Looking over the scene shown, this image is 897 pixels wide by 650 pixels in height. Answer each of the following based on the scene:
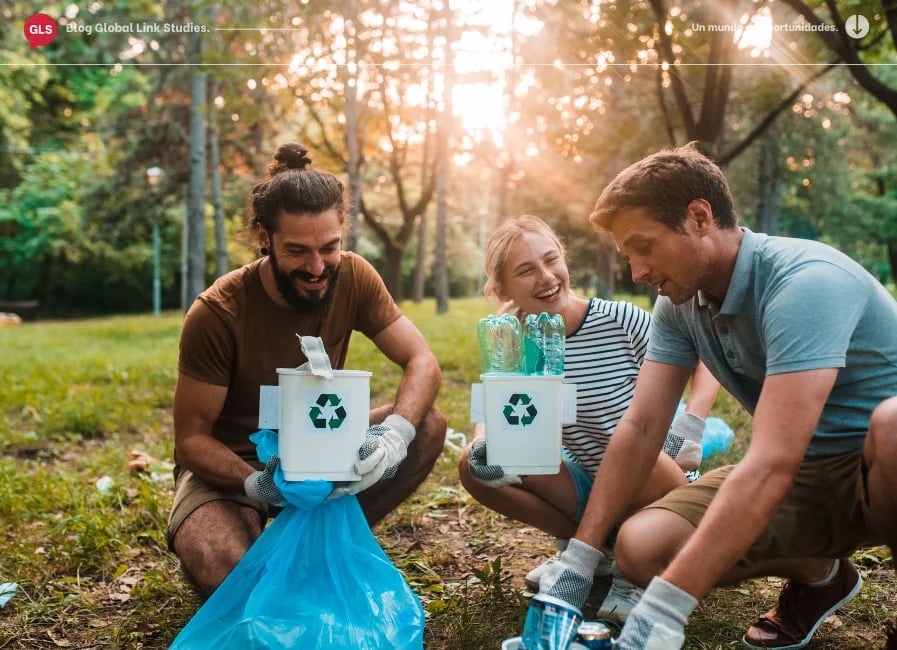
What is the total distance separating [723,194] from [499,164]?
61.3 ft

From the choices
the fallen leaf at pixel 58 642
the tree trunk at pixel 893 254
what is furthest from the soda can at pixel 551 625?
the tree trunk at pixel 893 254

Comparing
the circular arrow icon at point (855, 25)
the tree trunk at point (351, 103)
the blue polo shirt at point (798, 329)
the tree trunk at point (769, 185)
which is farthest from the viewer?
the tree trunk at point (769, 185)


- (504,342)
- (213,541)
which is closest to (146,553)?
(213,541)

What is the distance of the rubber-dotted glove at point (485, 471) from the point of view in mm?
2406

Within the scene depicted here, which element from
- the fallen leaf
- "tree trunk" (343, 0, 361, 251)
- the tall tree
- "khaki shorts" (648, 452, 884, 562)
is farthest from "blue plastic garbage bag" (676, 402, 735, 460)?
the tall tree

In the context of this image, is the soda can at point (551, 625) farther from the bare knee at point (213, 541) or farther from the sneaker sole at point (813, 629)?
the bare knee at point (213, 541)

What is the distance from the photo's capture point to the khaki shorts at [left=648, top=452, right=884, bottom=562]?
83.0 inches

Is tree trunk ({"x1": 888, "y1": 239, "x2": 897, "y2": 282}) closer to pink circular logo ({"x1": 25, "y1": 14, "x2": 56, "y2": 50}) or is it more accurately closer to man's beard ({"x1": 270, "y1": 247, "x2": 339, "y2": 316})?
pink circular logo ({"x1": 25, "y1": 14, "x2": 56, "y2": 50})

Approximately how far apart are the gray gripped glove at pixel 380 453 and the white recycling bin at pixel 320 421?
0.05 m

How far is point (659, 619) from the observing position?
1728 mm

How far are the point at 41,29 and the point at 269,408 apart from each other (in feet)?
10.8

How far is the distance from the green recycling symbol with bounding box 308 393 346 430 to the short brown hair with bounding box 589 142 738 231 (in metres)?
0.93

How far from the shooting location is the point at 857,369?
6.77 feet

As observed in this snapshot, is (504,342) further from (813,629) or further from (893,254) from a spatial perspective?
(893,254)
